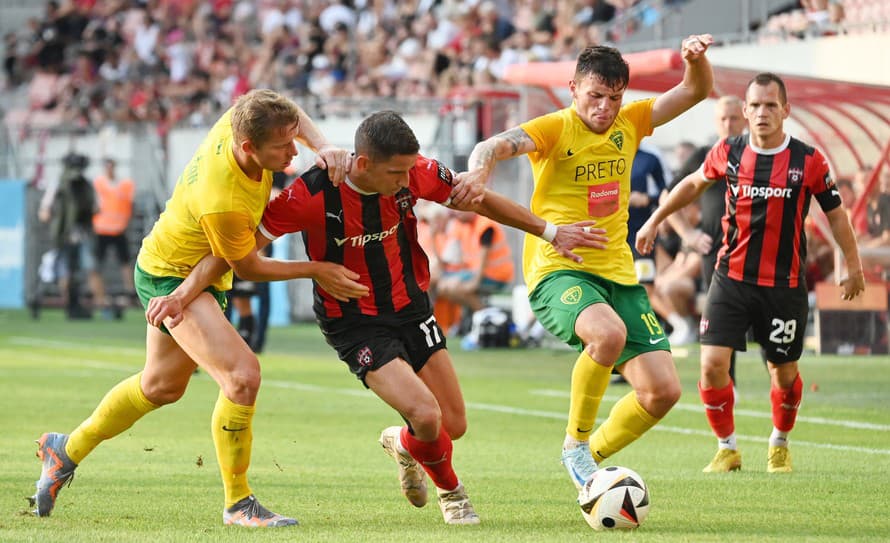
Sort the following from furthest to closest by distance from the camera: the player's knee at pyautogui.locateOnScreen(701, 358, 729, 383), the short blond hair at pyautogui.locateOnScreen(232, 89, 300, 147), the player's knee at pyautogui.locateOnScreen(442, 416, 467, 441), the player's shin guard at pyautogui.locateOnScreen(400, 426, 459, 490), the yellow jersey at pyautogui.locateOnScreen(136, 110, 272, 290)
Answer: the player's knee at pyautogui.locateOnScreen(701, 358, 729, 383) < the player's knee at pyautogui.locateOnScreen(442, 416, 467, 441) < the player's shin guard at pyautogui.locateOnScreen(400, 426, 459, 490) < the yellow jersey at pyautogui.locateOnScreen(136, 110, 272, 290) < the short blond hair at pyautogui.locateOnScreen(232, 89, 300, 147)

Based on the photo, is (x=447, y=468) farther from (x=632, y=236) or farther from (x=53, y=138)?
(x=53, y=138)

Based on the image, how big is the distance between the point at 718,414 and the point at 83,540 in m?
3.67

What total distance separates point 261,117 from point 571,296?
1.92 meters

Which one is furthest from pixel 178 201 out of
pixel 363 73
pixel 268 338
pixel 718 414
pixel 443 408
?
pixel 363 73

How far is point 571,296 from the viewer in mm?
7418

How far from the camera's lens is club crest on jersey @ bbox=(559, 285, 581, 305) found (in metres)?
7.39

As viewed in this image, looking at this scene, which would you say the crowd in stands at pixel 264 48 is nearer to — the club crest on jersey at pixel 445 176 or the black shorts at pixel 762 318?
the black shorts at pixel 762 318

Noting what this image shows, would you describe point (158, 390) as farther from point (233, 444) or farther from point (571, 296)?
point (571, 296)

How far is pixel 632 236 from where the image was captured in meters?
12.2

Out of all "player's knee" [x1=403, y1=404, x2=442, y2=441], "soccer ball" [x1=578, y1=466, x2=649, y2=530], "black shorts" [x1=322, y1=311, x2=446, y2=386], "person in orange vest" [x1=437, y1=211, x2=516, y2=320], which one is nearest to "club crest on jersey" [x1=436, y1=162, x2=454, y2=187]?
"black shorts" [x1=322, y1=311, x2=446, y2=386]

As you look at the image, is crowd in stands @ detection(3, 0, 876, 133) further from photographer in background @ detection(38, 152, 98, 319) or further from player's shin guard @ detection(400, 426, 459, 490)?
player's shin guard @ detection(400, 426, 459, 490)

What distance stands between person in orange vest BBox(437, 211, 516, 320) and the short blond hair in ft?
42.4

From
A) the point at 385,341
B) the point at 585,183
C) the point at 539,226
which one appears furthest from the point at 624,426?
the point at 385,341

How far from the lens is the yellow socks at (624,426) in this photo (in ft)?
23.9
